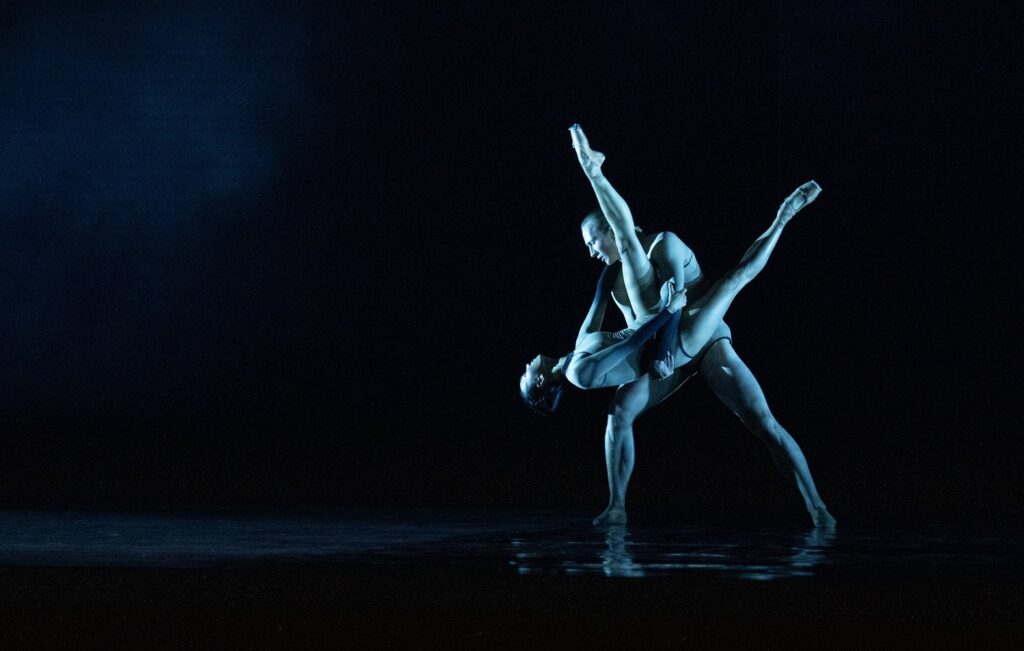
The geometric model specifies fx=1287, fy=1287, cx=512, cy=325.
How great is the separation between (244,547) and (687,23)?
3.32 metres

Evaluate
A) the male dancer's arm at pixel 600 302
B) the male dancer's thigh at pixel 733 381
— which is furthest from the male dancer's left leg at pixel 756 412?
the male dancer's arm at pixel 600 302

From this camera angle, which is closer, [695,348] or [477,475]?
[695,348]

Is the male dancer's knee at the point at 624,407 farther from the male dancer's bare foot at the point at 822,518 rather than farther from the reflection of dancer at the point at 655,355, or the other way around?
the male dancer's bare foot at the point at 822,518

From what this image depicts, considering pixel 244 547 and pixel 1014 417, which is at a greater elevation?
pixel 1014 417

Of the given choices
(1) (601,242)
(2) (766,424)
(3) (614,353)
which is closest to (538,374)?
(3) (614,353)

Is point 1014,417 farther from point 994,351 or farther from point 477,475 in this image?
point 477,475

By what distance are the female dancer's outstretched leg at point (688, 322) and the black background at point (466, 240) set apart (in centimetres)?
148

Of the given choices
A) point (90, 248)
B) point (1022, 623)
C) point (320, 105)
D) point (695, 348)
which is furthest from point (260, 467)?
point (1022, 623)

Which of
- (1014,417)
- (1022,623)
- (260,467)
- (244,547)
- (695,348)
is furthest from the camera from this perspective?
(260,467)

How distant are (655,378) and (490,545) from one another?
93 centimetres

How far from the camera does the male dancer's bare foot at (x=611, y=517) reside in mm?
4180

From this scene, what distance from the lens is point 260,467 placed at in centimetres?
586

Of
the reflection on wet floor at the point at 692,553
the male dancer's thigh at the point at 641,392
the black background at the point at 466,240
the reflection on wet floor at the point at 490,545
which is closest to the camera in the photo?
the reflection on wet floor at the point at 692,553

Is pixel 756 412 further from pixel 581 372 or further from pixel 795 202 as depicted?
pixel 795 202
